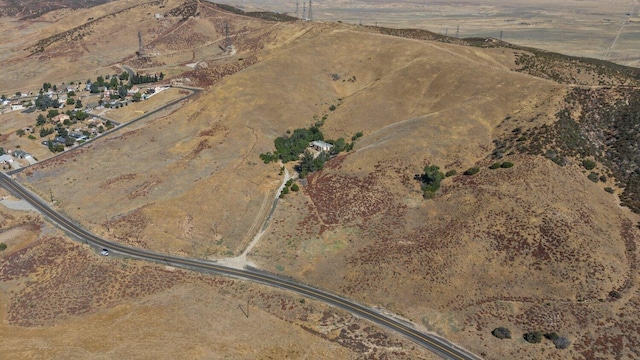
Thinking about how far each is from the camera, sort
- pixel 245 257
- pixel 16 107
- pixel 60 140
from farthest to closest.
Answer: pixel 16 107 < pixel 60 140 < pixel 245 257

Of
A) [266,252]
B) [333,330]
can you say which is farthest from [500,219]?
[266,252]

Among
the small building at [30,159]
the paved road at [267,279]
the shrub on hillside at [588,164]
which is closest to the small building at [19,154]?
the small building at [30,159]

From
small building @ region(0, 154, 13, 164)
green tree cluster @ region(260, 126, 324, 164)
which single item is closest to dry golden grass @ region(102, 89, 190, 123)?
small building @ region(0, 154, 13, 164)

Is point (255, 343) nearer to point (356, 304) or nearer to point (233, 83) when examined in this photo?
point (356, 304)

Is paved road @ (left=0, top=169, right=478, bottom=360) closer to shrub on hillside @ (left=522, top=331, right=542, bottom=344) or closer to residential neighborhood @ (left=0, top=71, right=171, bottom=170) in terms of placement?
shrub on hillside @ (left=522, top=331, right=542, bottom=344)

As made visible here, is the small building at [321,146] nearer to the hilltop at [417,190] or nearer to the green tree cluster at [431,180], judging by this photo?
the hilltop at [417,190]

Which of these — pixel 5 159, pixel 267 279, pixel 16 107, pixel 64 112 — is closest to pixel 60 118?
pixel 64 112

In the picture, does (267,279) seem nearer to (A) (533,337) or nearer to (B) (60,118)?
(A) (533,337)
